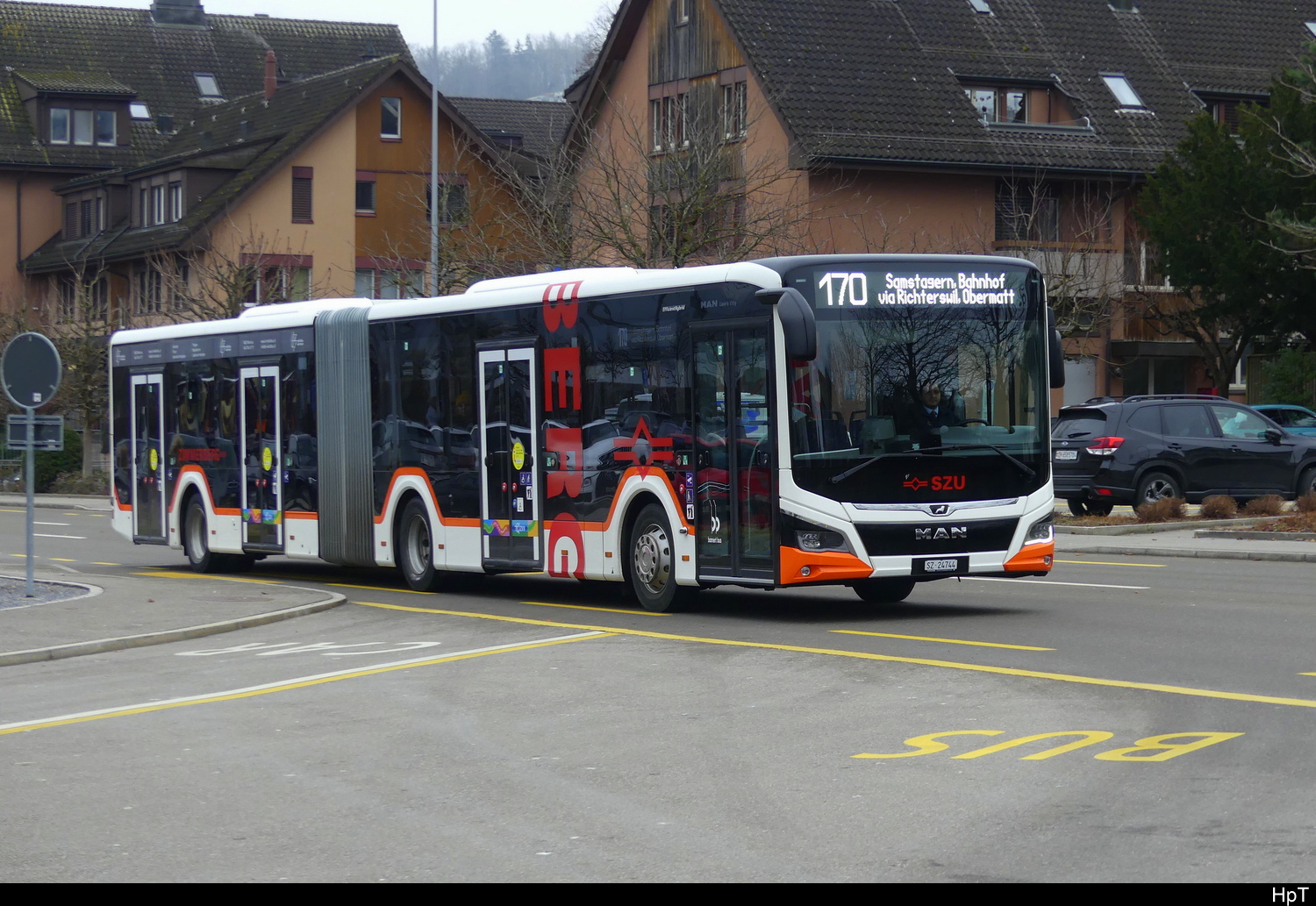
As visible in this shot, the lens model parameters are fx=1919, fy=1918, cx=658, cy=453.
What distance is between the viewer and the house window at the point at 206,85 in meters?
77.9

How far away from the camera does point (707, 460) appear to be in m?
16.1

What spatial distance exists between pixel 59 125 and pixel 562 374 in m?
61.4

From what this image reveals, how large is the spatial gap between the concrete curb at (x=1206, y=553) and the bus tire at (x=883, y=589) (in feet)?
21.3

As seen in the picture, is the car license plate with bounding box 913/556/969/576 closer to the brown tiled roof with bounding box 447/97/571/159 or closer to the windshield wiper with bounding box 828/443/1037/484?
the windshield wiper with bounding box 828/443/1037/484

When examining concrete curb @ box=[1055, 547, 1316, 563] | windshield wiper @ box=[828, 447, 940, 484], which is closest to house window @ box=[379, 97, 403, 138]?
concrete curb @ box=[1055, 547, 1316, 563]

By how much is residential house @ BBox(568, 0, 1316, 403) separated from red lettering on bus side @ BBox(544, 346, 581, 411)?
22.8 m

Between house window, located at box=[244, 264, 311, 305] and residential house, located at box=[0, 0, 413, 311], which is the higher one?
residential house, located at box=[0, 0, 413, 311]

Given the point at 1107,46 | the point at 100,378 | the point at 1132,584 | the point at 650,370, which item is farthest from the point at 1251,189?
the point at 100,378

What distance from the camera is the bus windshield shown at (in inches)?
606

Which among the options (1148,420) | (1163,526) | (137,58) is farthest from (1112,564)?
(137,58)

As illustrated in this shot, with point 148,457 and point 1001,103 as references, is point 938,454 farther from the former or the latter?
point 1001,103

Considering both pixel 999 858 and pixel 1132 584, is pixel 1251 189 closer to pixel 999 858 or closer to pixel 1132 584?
pixel 1132 584

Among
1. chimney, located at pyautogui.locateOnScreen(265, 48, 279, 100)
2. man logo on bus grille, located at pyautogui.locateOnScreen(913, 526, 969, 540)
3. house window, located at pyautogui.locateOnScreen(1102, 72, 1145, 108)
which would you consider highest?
chimney, located at pyautogui.locateOnScreen(265, 48, 279, 100)

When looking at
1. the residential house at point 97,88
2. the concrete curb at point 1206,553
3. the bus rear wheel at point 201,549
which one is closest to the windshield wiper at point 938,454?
the concrete curb at point 1206,553
